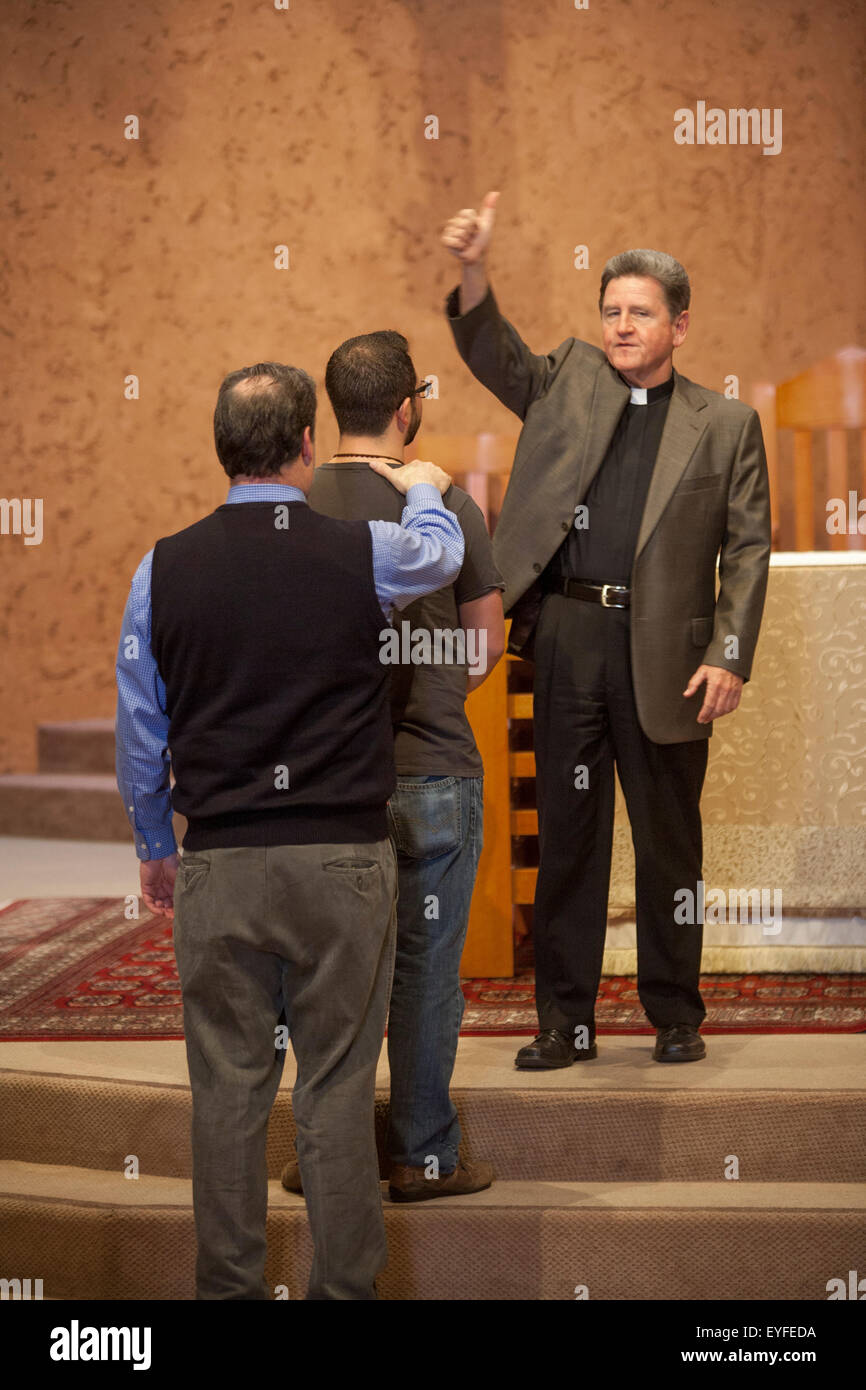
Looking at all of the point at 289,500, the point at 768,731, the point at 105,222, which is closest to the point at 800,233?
the point at 105,222

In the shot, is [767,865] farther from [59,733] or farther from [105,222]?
[105,222]

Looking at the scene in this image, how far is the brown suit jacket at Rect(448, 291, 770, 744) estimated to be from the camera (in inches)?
99.3

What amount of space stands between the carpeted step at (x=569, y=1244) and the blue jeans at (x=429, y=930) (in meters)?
0.24

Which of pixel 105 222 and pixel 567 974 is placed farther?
pixel 105 222

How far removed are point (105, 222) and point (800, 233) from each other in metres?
2.90

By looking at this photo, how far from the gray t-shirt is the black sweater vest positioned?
222 millimetres

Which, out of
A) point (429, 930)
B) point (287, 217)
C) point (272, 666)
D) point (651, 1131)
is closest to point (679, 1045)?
point (651, 1131)

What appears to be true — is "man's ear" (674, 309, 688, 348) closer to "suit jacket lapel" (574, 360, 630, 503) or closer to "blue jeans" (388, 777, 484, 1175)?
"suit jacket lapel" (574, 360, 630, 503)

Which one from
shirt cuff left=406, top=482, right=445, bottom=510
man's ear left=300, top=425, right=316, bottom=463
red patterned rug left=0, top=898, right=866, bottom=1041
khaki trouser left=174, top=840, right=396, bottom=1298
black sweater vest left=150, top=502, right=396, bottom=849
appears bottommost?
red patterned rug left=0, top=898, right=866, bottom=1041

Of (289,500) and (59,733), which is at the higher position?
(289,500)

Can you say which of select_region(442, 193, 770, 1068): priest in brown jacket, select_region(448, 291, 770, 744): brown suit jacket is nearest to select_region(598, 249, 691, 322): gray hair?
select_region(442, 193, 770, 1068): priest in brown jacket
